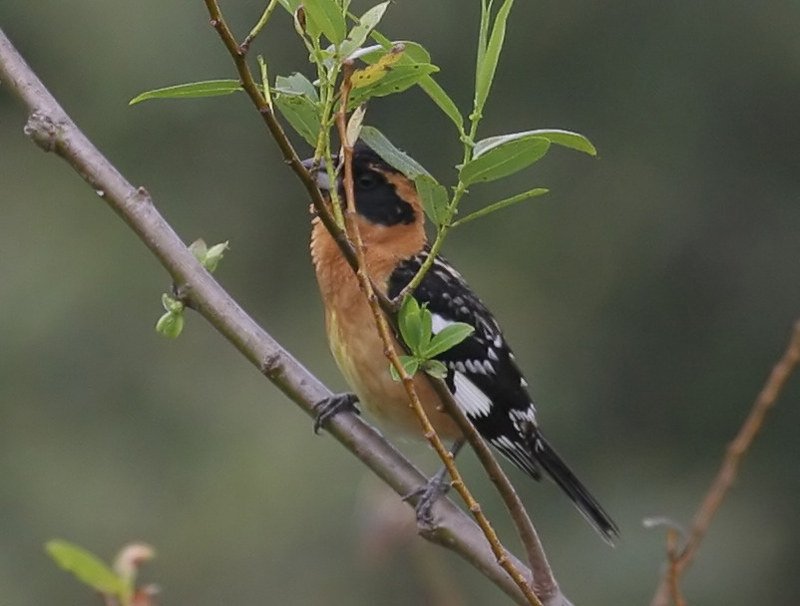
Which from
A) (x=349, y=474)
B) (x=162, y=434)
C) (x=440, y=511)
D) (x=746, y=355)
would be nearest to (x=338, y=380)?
(x=349, y=474)

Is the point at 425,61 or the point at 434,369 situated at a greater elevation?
the point at 425,61

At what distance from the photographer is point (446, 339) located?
1.54 meters

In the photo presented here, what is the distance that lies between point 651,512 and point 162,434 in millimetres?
2801

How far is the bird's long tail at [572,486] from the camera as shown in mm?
3305

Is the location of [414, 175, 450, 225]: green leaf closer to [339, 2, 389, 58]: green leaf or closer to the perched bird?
[339, 2, 389, 58]: green leaf

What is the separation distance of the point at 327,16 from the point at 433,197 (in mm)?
227

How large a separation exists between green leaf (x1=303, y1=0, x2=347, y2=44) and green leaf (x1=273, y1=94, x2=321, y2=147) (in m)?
0.08

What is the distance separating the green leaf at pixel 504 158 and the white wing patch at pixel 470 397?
1.65 metres

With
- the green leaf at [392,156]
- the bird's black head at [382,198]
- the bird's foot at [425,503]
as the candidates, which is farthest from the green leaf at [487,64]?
the bird's black head at [382,198]

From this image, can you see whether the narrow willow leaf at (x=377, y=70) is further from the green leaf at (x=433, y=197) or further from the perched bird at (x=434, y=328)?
the perched bird at (x=434, y=328)

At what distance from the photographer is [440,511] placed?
7.03 feet

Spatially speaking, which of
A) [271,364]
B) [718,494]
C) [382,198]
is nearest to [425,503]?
[271,364]

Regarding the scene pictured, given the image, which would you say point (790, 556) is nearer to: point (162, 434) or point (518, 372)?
point (162, 434)

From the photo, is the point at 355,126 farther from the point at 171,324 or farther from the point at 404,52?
the point at 171,324
